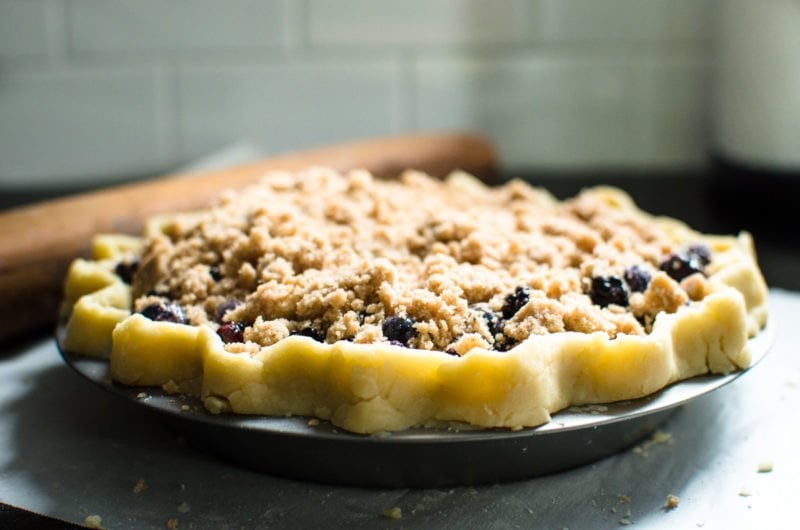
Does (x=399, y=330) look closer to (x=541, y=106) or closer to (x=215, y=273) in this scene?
(x=215, y=273)

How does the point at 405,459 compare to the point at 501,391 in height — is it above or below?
below

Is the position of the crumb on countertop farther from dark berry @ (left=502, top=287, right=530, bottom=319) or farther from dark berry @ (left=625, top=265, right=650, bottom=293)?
dark berry @ (left=502, top=287, right=530, bottom=319)

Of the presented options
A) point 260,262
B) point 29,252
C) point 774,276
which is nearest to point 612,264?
point 260,262

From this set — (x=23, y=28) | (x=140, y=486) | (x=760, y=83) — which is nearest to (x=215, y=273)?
(x=140, y=486)

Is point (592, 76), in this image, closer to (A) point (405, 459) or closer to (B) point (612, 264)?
(B) point (612, 264)

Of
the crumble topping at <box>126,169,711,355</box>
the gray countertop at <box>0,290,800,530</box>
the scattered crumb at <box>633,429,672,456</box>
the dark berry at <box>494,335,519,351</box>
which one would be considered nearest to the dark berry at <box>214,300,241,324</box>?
the crumble topping at <box>126,169,711,355</box>
